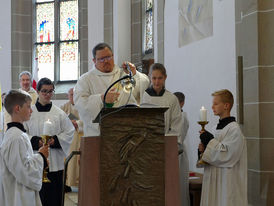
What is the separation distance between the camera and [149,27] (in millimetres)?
11898

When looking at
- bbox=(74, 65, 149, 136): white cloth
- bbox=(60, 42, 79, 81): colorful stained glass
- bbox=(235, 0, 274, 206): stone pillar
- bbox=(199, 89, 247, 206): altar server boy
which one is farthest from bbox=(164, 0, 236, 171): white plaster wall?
bbox=(60, 42, 79, 81): colorful stained glass

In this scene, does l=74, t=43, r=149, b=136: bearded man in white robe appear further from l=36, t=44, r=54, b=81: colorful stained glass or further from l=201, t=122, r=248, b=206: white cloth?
l=36, t=44, r=54, b=81: colorful stained glass

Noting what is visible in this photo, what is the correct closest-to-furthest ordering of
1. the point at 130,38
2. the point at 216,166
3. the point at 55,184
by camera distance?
the point at 216,166 → the point at 55,184 → the point at 130,38

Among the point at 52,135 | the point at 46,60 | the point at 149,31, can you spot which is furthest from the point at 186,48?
the point at 46,60

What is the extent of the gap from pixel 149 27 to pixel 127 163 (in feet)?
27.5

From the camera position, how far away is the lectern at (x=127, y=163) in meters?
3.82

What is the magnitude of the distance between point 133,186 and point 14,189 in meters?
1.12

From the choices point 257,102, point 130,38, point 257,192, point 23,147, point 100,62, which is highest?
point 130,38

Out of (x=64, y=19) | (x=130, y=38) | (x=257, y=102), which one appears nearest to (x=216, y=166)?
(x=257, y=102)

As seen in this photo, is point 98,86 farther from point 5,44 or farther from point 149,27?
point 5,44

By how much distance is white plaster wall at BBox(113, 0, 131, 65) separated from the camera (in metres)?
12.3

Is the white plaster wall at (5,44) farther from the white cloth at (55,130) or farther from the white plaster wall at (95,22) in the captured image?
the white cloth at (55,130)

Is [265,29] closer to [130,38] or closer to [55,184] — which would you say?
[55,184]

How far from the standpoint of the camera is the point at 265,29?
18.7ft
